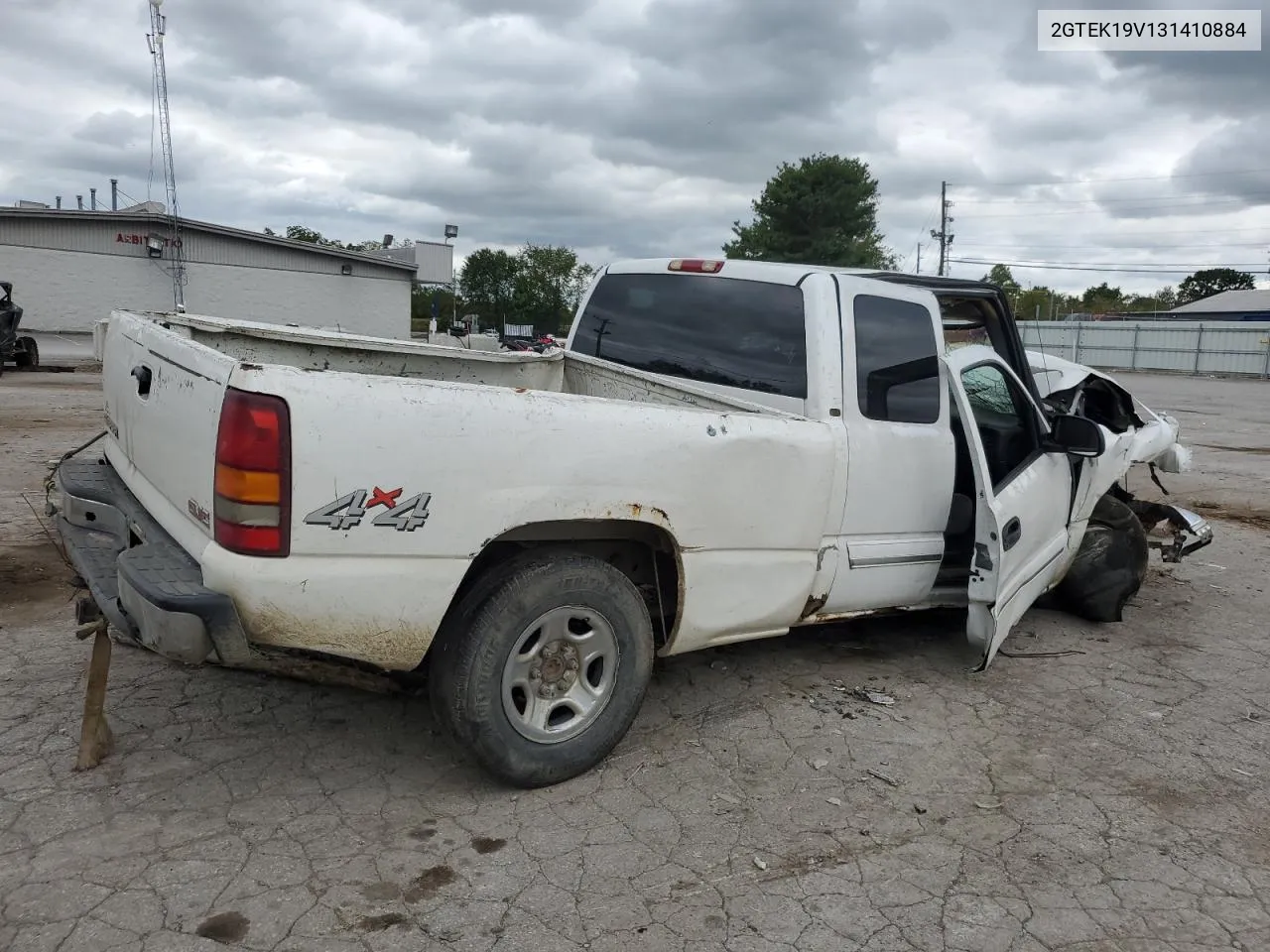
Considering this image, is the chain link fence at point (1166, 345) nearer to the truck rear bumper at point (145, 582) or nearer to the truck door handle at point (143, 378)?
the truck door handle at point (143, 378)

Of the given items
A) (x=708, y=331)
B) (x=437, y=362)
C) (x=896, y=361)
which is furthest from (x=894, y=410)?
(x=437, y=362)

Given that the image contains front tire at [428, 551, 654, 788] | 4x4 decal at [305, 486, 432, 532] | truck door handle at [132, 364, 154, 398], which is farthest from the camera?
truck door handle at [132, 364, 154, 398]

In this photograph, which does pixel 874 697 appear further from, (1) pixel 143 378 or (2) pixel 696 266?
(1) pixel 143 378

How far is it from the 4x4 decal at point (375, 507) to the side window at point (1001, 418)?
9.78ft

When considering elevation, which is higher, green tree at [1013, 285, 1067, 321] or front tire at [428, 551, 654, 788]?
green tree at [1013, 285, 1067, 321]

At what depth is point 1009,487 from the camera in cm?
423

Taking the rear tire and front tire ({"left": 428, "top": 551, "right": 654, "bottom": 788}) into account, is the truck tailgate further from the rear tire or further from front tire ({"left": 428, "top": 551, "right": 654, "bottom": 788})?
the rear tire

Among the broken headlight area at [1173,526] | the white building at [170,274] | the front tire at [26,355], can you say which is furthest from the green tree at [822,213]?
the broken headlight area at [1173,526]

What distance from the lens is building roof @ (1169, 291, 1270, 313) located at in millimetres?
64075

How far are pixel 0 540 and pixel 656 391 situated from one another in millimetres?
4506

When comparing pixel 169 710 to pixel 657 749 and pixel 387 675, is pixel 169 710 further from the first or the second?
pixel 657 749

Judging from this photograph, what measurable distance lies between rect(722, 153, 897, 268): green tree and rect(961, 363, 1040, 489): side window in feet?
132

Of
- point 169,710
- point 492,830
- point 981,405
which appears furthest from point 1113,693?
point 169,710

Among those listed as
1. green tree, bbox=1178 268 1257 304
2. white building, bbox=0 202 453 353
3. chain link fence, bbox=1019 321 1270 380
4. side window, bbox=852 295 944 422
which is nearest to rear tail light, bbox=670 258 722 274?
side window, bbox=852 295 944 422
